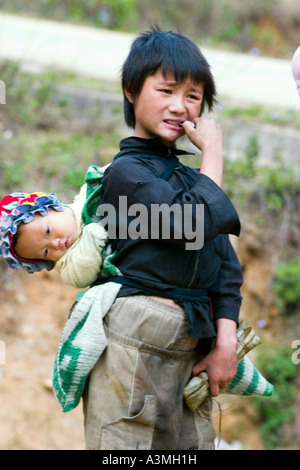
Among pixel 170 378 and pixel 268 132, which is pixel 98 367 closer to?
pixel 170 378

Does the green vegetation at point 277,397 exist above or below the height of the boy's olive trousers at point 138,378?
below

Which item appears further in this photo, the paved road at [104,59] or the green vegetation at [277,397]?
the paved road at [104,59]

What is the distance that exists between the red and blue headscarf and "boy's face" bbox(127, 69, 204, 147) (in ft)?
1.29

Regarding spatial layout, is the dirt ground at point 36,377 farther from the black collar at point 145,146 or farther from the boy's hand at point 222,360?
the black collar at point 145,146

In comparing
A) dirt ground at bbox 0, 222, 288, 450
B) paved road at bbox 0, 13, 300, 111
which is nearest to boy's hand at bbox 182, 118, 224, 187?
dirt ground at bbox 0, 222, 288, 450

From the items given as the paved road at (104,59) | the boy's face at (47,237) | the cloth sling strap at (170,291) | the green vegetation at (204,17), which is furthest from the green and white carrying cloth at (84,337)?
the green vegetation at (204,17)

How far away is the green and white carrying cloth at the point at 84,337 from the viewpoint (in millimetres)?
Answer: 1988

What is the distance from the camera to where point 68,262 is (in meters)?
1.99

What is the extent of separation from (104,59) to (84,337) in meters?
5.07

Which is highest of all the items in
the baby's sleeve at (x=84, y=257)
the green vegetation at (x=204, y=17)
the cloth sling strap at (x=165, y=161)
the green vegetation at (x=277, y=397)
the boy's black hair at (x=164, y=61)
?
the boy's black hair at (x=164, y=61)

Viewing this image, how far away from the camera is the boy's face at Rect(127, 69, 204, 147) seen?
2.01 m

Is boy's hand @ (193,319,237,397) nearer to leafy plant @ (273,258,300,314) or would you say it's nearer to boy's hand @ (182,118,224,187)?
boy's hand @ (182,118,224,187)

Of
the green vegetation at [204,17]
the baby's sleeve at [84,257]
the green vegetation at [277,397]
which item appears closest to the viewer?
the baby's sleeve at [84,257]
